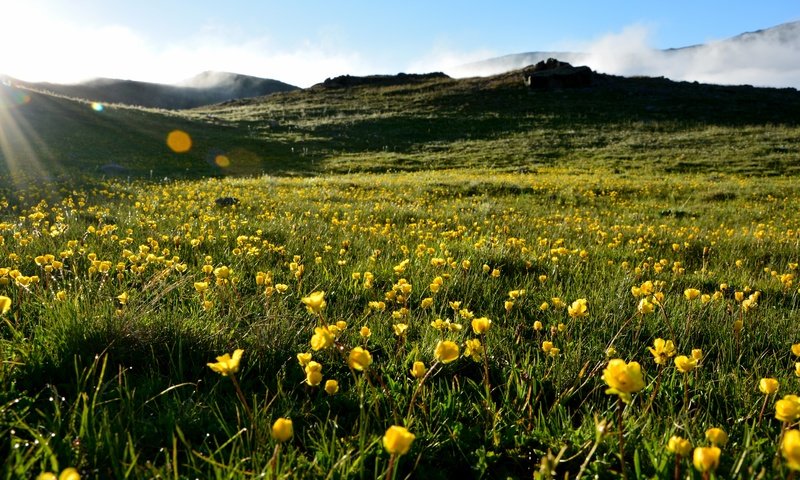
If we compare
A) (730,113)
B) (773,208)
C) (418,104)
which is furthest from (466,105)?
(773,208)

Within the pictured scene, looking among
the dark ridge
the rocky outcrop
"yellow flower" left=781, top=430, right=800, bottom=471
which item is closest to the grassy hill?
the rocky outcrop

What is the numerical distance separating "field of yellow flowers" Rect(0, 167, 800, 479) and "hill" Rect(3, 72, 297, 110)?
12952 centimetres

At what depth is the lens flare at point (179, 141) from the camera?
1179 inches

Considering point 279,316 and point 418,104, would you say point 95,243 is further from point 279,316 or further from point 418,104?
point 418,104

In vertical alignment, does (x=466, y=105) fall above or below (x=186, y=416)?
above

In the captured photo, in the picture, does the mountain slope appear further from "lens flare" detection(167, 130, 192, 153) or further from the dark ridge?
the dark ridge

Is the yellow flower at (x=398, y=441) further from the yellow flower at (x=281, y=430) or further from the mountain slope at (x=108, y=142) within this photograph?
the mountain slope at (x=108, y=142)

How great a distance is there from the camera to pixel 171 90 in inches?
5017

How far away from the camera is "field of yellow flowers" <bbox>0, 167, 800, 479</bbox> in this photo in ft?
5.41

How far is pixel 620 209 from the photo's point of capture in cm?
1177

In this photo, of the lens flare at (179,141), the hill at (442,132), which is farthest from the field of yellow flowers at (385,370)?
the lens flare at (179,141)

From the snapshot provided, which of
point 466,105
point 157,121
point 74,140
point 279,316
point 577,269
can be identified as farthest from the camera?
point 466,105

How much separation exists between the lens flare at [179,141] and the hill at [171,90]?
9382cm

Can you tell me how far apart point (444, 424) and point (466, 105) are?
55856 mm
